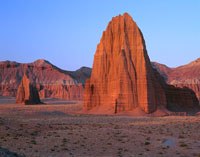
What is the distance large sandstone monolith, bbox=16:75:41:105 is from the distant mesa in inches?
1807

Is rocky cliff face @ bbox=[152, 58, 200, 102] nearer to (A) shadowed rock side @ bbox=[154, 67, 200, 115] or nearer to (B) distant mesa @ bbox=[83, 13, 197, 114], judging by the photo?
(A) shadowed rock side @ bbox=[154, 67, 200, 115]

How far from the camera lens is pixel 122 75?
58.9 m

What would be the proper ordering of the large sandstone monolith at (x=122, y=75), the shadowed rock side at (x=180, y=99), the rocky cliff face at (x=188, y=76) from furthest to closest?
the rocky cliff face at (x=188, y=76) < the shadowed rock side at (x=180, y=99) < the large sandstone monolith at (x=122, y=75)

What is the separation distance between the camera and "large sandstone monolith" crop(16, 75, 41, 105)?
352 ft

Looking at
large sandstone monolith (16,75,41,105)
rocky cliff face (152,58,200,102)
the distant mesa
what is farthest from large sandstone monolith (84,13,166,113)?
rocky cliff face (152,58,200,102)

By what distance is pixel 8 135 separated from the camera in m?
32.0

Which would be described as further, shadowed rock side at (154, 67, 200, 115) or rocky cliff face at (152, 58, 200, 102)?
rocky cliff face at (152, 58, 200, 102)

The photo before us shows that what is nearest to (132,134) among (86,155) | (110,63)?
(86,155)

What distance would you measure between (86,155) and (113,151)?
2238 millimetres

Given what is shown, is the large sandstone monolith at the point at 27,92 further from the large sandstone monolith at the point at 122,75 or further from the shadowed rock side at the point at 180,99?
the shadowed rock side at the point at 180,99

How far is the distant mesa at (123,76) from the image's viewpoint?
58.4m

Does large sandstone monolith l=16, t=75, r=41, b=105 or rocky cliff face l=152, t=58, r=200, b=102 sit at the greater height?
rocky cliff face l=152, t=58, r=200, b=102

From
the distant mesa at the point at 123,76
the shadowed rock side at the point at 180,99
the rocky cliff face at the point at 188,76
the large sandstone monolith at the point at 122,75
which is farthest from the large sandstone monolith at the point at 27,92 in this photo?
the rocky cliff face at the point at 188,76

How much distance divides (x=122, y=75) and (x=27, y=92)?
55833 millimetres
